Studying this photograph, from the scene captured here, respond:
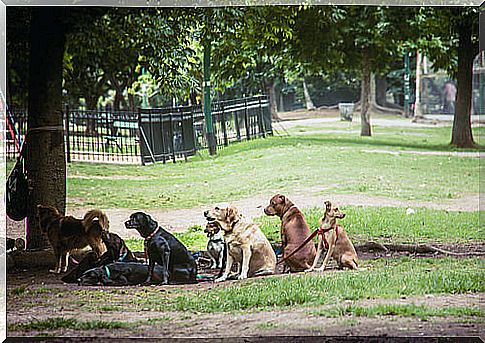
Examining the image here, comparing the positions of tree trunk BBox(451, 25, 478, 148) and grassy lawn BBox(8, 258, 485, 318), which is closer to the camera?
grassy lawn BBox(8, 258, 485, 318)

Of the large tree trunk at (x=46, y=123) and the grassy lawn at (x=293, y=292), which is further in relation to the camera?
the large tree trunk at (x=46, y=123)

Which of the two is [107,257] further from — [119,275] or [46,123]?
[46,123]

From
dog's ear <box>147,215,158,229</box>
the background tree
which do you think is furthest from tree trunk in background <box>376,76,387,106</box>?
dog's ear <box>147,215,158,229</box>

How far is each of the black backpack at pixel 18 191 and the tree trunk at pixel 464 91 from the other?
338cm

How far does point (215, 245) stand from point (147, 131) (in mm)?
1053

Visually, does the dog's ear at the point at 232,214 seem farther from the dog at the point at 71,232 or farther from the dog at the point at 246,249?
the dog at the point at 71,232

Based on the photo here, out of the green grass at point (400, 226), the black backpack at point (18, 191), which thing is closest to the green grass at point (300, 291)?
the green grass at point (400, 226)

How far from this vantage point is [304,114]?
6.34 meters

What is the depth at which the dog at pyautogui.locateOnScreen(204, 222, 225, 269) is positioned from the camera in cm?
604

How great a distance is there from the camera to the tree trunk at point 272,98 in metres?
6.31

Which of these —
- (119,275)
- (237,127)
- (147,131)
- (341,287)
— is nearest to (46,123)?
(147,131)

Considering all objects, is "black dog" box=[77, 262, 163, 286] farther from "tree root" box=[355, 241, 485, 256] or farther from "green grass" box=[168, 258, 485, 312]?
"tree root" box=[355, 241, 485, 256]

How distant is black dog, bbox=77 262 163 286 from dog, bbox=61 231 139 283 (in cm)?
5

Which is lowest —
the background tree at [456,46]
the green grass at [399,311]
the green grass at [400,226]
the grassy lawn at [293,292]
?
the green grass at [399,311]
